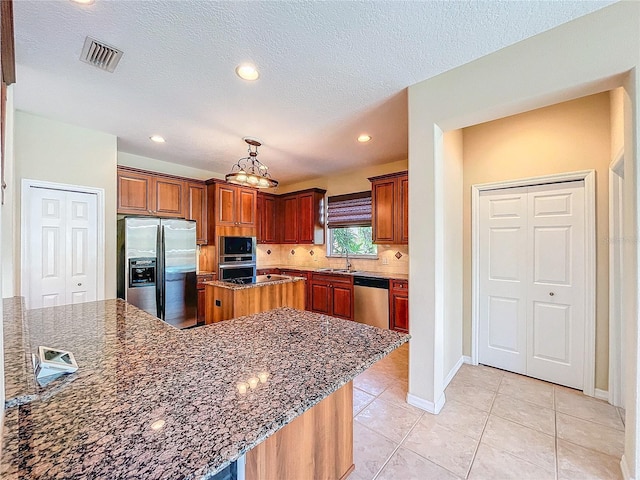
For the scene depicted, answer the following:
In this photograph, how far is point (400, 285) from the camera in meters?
4.05

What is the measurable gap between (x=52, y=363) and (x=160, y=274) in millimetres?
3186

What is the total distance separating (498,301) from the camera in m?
3.05

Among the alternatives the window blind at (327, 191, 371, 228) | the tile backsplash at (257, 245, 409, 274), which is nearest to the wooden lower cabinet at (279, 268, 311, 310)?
the tile backsplash at (257, 245, 409, 274)

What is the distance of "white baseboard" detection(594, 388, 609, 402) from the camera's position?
2430mm

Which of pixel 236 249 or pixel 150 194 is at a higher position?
pixel 150 194

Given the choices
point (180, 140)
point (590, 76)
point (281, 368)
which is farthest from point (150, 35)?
point (590, 76)

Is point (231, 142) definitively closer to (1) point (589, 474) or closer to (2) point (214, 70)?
(2) point (214, 70)

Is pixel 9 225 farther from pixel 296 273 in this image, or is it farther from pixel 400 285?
pixel 400 285

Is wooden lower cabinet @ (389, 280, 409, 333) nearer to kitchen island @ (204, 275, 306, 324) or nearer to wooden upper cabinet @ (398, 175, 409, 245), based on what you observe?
wooden upper cabinet @ (398, 175, 409, 245)

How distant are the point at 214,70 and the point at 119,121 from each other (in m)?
1.62

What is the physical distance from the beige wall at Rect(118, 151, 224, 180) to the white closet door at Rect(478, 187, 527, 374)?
424 centimetres

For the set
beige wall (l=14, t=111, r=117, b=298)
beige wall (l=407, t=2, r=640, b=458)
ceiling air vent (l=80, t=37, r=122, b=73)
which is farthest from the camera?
beige wall (l=14, t=111, r=117, b=298)

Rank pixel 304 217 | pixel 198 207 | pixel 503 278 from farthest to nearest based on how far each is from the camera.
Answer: pixel 304 217 < pixel 198 207 < pixel 503 278

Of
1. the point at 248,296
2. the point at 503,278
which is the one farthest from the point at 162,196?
the point at 503,278
